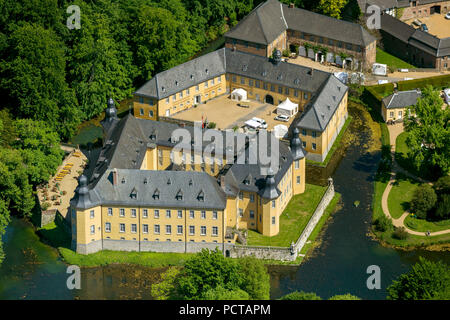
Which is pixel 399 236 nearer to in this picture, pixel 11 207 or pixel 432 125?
pixel 432 125

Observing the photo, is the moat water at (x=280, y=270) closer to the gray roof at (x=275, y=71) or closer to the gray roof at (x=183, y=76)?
the gray roof at (x=275, y=71)

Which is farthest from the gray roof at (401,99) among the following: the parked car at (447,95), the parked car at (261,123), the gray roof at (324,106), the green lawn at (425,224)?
the green lawn at (425,224)

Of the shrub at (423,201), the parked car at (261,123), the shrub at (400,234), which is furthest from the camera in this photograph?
the parked car at (261,123)

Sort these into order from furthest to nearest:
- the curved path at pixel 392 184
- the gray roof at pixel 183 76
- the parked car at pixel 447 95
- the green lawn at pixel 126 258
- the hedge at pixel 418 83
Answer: the hedge at pixel 418 83 → the parked car at pixel 447 95 → the gray roof at pixel 183 76 → the curved path at pixel 392 184 → the green lawn at pixel 126 258

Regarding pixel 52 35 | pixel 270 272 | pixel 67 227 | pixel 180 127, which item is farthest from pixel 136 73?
pixel 270 272

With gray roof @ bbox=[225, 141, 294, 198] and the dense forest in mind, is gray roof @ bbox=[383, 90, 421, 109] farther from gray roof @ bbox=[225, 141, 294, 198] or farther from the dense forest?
gray roof @ bbox=[225, 141, 294, 198]

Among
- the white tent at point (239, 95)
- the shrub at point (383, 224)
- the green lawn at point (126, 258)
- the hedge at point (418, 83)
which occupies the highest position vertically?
the hedge at point (418, 83)

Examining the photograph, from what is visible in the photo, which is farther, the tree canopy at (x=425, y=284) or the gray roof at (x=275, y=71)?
the gray roof at (x=275, y=71)
